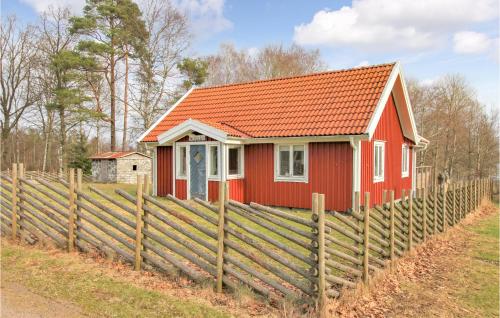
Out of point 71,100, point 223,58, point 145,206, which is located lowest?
point 145,206

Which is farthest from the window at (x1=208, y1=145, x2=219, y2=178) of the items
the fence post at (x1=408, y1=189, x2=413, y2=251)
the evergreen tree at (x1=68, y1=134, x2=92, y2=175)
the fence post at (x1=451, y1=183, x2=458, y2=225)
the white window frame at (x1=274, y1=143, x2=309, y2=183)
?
the evergreen tree at (x1=68, y1=134, x2=92, y2=175)

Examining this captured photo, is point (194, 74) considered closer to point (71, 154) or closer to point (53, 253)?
point (71, 154)

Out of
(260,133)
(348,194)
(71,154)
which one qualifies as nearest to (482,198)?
(348,194)

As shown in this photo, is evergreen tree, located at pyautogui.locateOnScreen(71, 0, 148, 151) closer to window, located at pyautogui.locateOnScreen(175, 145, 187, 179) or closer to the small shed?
the small shed

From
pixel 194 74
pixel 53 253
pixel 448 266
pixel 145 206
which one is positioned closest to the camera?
pixel 145 206

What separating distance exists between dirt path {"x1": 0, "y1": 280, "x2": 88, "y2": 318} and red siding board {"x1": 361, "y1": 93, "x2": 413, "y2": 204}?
A: 10.1m

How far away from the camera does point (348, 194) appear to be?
12.6 meters

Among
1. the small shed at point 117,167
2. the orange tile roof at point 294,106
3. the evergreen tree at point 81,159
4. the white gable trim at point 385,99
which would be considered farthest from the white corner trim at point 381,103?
the evergreen tree at point 81,159

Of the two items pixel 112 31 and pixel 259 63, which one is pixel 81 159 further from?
pixel 259 63

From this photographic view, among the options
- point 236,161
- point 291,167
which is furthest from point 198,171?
point 291,167

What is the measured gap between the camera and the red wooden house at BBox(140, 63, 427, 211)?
12750mm

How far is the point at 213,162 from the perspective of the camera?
14.1 m

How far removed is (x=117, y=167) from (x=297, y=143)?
18878 mm

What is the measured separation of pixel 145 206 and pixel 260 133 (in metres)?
8.08
